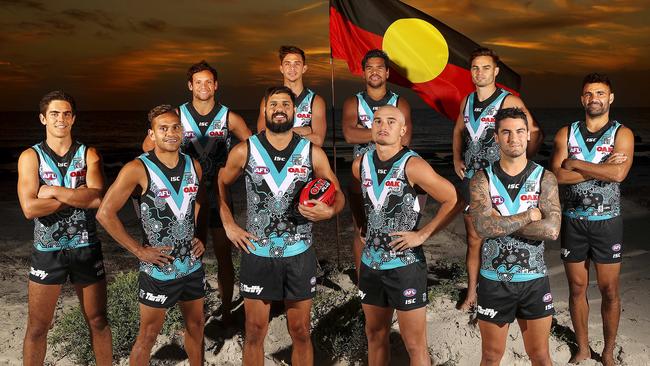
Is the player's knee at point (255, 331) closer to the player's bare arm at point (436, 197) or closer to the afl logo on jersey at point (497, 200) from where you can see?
the player's bare arm at point (436, 197)

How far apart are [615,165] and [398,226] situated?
226cm

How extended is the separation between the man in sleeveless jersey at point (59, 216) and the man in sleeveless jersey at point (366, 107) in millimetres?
2522

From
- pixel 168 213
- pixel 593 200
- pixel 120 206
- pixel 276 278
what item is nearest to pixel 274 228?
pixel 276 278

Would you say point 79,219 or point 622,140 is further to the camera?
point 622,140

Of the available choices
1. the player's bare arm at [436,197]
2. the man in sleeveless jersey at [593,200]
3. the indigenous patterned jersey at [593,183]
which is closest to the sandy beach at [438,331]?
the man in sleeveless jersey at [593,200]

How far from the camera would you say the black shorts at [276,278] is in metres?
5.23

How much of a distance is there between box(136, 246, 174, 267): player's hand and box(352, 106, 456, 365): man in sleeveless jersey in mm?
1614

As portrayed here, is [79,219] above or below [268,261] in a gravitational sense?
above

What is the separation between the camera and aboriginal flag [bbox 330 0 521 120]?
7.73 m

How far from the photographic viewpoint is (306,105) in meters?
6.80

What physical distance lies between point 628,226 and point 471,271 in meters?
7.74

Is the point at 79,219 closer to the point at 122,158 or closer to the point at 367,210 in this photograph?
the point at 367,210

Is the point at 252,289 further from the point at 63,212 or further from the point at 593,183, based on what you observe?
the point at 593,183

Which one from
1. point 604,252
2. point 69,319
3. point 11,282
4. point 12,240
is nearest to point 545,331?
point 604,252
